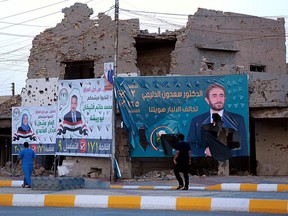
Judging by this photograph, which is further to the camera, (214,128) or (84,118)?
(84,118)

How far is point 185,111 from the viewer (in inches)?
822

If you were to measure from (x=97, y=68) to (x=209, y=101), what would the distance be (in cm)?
809

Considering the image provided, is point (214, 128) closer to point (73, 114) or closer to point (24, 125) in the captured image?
point (73, 114)

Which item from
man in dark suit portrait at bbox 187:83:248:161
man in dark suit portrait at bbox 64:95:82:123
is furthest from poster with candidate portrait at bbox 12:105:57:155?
man in dark suit portrait at bbox 187:83:248:161

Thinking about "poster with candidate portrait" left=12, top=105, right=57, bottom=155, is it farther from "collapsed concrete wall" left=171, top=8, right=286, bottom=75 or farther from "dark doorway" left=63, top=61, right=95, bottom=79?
"collapsed concrete wall" left=171, top=8, right=286, bottom=75

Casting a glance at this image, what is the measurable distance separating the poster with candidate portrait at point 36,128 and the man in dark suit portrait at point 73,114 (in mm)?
790

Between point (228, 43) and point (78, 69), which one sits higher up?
point (228, 43)

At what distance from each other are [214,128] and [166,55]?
9.22 m

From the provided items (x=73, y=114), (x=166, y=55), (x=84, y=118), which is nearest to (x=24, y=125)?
(x=73, y=114)

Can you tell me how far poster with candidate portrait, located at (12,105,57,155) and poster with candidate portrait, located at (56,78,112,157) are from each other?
A: 52 centimetres

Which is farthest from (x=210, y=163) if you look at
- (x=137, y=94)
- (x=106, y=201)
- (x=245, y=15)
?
(x=106, y=201)

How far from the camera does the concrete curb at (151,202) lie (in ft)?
34.8

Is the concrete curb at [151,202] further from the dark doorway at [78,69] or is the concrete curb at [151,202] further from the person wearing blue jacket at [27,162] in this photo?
the dark doorway at [78,69]

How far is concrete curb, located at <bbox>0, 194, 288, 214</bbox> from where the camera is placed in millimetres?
10617
